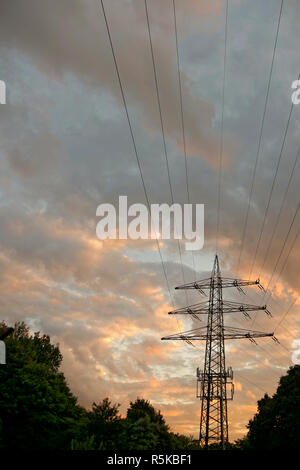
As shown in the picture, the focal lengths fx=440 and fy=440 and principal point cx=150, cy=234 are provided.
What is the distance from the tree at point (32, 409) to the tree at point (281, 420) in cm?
2759

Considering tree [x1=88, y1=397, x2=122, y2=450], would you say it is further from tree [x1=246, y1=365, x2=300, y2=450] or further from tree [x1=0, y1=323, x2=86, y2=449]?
tree [x1=246, y1=365, x2=300, y2=450]

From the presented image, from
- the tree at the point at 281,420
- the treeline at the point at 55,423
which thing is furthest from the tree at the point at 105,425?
the tree at the point at 281,420

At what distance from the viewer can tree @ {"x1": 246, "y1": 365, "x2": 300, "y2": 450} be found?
2331 inches

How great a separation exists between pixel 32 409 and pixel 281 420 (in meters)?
39.2

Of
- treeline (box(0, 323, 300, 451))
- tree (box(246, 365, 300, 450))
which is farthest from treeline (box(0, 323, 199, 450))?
tree (box(246, 365, 300, 450))

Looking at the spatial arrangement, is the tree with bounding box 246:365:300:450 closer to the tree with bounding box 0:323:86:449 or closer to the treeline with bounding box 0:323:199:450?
the treeline with bounding box 0:323:199:450

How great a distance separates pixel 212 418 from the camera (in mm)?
44312

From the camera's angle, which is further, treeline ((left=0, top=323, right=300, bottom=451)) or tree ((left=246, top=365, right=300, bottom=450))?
tree ((left=246, top=365, right=300, bottom=450))

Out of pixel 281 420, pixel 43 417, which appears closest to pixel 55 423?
pixel 43 417

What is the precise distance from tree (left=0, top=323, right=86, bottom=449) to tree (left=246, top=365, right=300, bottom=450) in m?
27.6

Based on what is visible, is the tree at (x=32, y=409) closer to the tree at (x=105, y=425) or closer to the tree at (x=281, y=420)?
the tree at (x=105, y=425)
